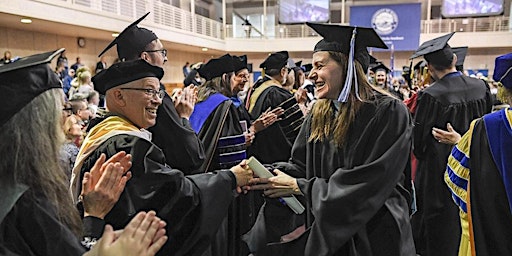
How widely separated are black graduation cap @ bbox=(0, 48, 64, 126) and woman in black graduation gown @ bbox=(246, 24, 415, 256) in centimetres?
132

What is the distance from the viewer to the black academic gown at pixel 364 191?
6.67ft

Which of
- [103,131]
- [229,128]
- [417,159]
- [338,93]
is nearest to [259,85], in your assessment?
[229,128]

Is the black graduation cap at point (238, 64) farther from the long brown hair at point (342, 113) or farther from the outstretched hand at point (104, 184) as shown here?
the outstretched hand at point (104, 184)

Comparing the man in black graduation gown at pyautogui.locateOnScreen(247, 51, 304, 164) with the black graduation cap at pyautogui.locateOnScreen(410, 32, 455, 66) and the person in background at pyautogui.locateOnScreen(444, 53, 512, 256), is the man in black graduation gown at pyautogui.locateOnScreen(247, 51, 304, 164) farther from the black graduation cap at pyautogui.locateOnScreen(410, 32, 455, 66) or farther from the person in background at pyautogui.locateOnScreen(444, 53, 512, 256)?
the person in background at pyautogui.locateOnScreen(444, 53, 512, 256)

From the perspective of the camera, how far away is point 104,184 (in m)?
1.64

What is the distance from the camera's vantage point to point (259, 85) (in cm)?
551

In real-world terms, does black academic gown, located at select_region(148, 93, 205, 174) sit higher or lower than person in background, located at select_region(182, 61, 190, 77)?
lower

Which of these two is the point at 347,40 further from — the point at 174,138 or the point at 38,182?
the point at 38,182

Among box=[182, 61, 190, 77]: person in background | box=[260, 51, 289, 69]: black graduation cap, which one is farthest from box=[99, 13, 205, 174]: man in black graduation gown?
box=[182, 61, 190, 77]: person in background

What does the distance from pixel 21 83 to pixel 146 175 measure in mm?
753

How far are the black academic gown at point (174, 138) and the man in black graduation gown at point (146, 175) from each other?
600mm

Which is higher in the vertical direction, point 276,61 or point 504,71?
point 276,61

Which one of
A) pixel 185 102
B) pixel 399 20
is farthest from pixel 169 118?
pixel 399 20

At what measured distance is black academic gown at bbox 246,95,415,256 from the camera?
203 centimetres
